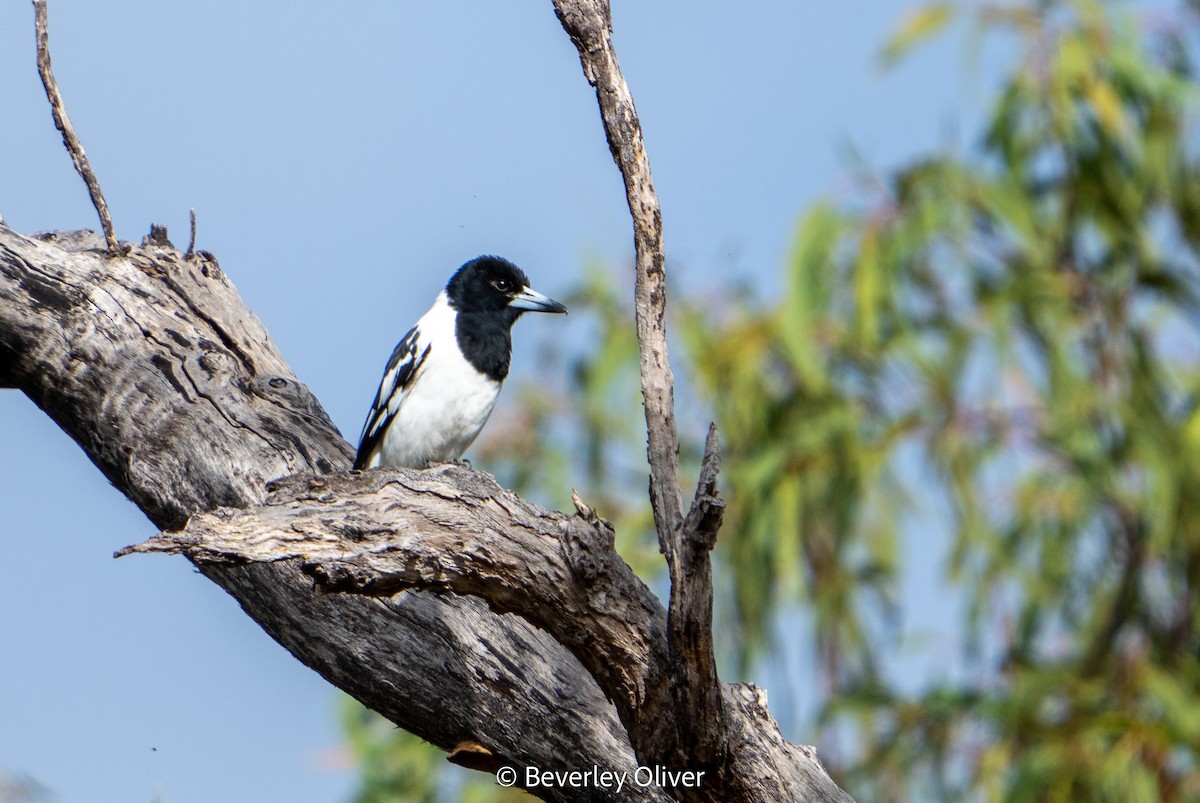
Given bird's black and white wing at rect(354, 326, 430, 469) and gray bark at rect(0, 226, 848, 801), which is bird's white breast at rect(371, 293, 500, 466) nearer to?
bird's black and white wing at rect(354, 326, 430, 469)

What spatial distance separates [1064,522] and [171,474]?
4020 millimetres

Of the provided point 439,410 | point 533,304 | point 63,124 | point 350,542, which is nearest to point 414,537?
point 350,542

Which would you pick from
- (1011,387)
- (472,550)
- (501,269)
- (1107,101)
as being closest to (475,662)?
(472,550)

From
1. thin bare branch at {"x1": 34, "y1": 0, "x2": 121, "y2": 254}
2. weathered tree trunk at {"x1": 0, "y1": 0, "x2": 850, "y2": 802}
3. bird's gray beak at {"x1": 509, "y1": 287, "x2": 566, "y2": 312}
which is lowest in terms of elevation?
weathered tree trunk at {"x1": 0, "y1": 0, "x2": 850, "y2": 802}

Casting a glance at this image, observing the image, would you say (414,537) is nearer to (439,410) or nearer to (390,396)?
(439,410)

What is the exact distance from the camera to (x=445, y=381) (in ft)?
13.6

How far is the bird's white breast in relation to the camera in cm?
413

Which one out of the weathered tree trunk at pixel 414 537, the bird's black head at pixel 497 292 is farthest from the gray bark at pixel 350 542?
the bird's black head at pixel 497 292

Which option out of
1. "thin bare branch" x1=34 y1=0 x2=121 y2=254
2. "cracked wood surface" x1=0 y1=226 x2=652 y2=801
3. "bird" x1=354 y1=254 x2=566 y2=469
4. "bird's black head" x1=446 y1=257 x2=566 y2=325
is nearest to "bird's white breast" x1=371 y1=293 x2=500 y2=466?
"bird" x1=354 y1=254 x2=566 y2=469

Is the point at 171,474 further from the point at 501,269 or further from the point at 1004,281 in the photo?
the point at 1004,281

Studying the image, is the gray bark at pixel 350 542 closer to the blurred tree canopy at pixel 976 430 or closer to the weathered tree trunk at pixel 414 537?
the weathered tree trunk at pixel 414 537

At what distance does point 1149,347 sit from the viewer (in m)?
6.20

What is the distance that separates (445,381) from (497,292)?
1.62 ft

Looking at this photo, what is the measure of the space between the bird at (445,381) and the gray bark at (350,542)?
71 cm
